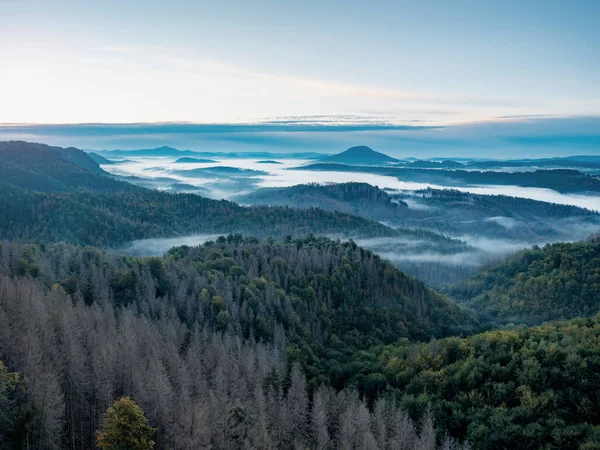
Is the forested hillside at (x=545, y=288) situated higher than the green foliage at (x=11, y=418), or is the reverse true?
the green foliage at (x=11, y=418)

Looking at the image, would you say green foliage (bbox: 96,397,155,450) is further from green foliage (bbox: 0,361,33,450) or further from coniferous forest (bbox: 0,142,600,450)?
green foliage (bbox: 0,361,33,450)

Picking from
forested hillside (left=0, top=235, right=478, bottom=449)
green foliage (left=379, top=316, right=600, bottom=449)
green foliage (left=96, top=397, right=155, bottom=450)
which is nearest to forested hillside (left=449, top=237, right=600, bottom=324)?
forested hillside (left=0, top=235, right=478, bottom=449)

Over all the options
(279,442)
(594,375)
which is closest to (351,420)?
(279,442)

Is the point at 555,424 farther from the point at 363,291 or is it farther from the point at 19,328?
the point at 363,291

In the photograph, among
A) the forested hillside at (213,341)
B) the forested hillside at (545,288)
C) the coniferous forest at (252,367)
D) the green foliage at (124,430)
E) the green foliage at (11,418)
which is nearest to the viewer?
the green foliage at (124,430)

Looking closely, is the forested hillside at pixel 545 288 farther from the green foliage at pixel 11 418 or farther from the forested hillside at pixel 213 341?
the green foliage at pixel 11 418

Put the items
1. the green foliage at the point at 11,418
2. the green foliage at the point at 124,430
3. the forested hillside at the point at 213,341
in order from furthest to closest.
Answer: the forested hillside at the point at 213,341, the green foliage at the point at 11,418, the green foliage at the point at 124,430

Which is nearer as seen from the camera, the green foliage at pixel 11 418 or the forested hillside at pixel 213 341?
the green foliage at pixel 11 418

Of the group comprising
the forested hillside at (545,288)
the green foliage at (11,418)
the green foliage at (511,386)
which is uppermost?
the green foliage at (11,418)

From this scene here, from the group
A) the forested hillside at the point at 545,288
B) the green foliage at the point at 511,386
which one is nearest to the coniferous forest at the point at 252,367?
the green foliage at the point at 511,386

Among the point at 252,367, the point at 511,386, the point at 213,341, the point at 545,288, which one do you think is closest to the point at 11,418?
the point at 252,367
